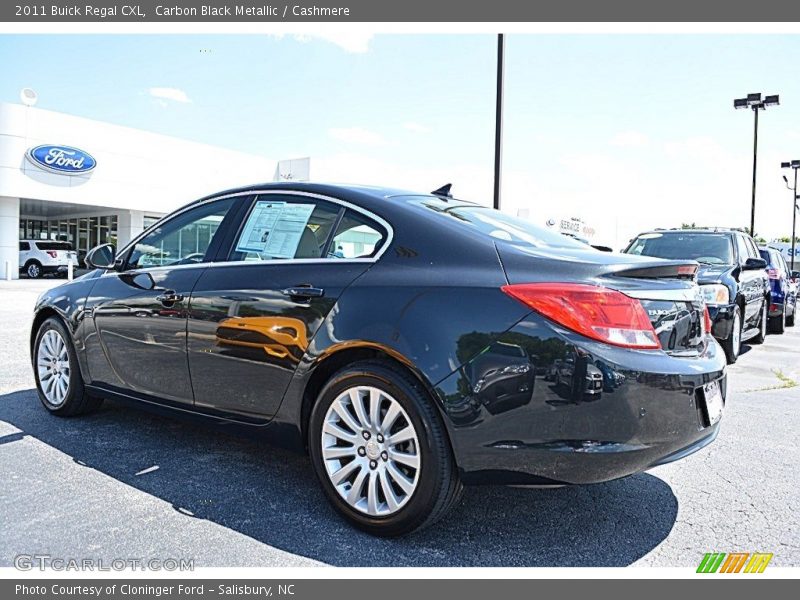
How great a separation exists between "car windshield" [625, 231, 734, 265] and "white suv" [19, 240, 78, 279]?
25712 millimetres

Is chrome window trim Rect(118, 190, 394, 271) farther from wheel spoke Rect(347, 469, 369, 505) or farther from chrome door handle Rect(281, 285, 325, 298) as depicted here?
wheel spoke Rect(347, 469, 369, 505)

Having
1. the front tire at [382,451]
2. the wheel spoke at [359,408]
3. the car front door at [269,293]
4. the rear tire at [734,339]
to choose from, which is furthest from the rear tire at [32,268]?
the wheel spoke at [359,408]

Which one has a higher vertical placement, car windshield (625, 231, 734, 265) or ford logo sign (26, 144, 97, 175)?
ford logo sign (26, 144, 97, 175)

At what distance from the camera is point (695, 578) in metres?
2.56

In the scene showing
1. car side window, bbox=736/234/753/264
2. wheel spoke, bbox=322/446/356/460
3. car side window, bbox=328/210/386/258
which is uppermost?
car side window, bbox=736/234/753/264

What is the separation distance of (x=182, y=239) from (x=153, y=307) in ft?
1.63

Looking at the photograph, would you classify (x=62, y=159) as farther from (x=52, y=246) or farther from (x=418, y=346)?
(x=418, y=346)

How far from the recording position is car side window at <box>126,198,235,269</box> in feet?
12.6

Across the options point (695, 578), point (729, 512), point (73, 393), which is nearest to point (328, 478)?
point (695, 578)

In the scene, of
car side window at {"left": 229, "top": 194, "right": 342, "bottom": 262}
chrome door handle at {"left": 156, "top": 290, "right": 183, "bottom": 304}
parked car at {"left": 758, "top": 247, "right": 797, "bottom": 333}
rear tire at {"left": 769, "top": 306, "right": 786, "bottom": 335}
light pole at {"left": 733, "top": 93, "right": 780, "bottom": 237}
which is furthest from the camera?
light pole at {"left": 733, "top": 93, "right": 780, "bottom": 237}

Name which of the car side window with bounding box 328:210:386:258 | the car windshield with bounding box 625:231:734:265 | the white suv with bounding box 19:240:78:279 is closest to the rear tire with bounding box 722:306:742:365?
the car windshield with bounding box 625:231:734:265

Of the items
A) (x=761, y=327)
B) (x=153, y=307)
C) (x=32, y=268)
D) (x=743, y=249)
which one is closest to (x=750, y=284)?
(x=743, y=249)

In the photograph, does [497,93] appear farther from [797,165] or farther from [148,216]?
[797,165]

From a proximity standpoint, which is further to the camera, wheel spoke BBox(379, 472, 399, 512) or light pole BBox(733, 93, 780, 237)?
light pole BBox(733, 93, 780, 237)
